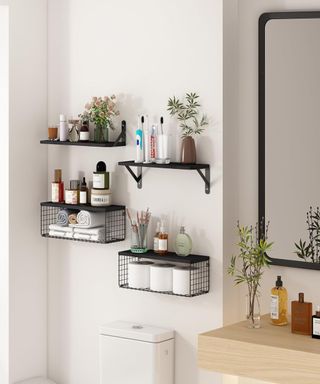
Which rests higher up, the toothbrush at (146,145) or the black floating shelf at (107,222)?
the toothbrush at (146,145)

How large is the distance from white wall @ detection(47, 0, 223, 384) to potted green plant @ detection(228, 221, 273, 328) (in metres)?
0.11

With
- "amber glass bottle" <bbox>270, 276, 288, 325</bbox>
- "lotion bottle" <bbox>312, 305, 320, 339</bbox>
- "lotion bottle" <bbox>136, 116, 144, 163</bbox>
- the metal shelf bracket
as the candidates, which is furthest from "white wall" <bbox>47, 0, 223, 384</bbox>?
"lotion bottle" <bbox>312, 305, 320, 339</bbox>

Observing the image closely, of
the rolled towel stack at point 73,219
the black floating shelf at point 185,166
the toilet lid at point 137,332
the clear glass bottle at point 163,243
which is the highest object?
the black floating shelf at point 185,166

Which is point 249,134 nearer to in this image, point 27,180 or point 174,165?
point 174,165

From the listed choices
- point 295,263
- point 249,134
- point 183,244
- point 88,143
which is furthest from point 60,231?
point 295,263

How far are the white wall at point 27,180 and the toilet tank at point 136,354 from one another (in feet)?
1.62

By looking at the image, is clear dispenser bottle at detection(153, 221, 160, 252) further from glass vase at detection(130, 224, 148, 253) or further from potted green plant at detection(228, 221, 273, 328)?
potted green plant at detection(228, 221, 273, 328)

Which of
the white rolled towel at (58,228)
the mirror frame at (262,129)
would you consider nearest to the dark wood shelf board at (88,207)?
the white rolled towel at (58,228)

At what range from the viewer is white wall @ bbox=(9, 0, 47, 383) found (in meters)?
4.44

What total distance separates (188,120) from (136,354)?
1117mm

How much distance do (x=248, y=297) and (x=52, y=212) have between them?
3.88ft

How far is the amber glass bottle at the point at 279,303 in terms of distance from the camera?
3729 millimetres

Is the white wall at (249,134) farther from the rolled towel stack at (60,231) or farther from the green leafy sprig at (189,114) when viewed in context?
the rolled towel stack at (60,231)

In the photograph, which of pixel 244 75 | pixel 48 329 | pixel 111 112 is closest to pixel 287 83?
pixel 244 75
